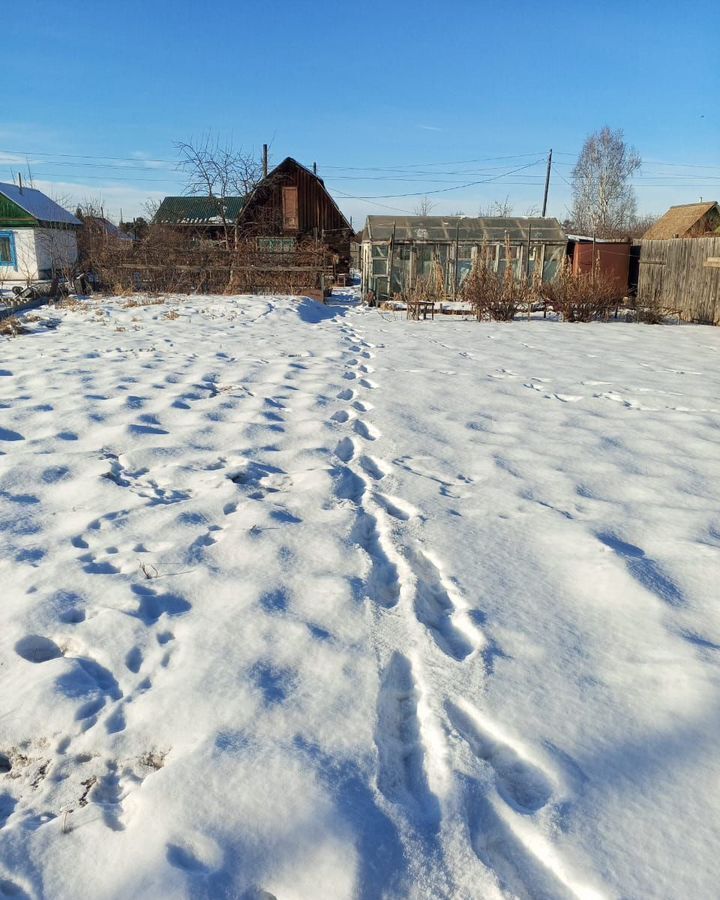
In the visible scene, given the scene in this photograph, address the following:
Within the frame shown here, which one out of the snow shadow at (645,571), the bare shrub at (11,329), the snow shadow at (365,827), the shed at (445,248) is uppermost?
the shed at (445,248)

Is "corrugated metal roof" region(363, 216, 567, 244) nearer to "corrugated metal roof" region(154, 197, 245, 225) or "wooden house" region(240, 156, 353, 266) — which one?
"wooden house" region(240, 156, 353, 266)

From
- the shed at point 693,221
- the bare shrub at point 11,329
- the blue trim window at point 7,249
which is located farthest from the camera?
the shed at point 693,221

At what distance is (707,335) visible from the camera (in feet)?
38.1

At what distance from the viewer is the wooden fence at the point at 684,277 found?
13.4 metres

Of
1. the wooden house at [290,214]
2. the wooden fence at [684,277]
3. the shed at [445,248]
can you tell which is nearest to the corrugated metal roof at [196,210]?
the wooden house at [290,214]

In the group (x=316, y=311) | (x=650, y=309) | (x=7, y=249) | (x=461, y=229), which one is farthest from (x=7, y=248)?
(x=650, y=309)

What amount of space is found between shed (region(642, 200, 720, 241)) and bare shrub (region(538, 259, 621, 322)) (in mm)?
17054

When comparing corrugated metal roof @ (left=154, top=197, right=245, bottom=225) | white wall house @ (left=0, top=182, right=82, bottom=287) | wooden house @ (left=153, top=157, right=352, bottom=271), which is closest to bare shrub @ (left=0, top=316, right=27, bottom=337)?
white wall house @ (left=0, top=182, right=82, bottom=287)

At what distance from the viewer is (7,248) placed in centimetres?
2312

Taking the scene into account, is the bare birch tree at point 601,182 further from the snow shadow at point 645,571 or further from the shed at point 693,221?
the snow shadow at point 645,571

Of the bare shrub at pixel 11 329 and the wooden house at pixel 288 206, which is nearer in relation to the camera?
the bare shrub at pixel 11 329

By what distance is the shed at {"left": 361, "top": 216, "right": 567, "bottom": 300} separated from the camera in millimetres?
19156

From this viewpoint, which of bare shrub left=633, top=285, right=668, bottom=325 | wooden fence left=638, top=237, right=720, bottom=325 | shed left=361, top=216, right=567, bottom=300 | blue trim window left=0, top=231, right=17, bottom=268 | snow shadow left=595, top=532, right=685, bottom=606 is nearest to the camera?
snow shadow left=595, top=532, right=685, bottom=606

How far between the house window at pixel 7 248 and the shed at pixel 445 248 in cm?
1282
